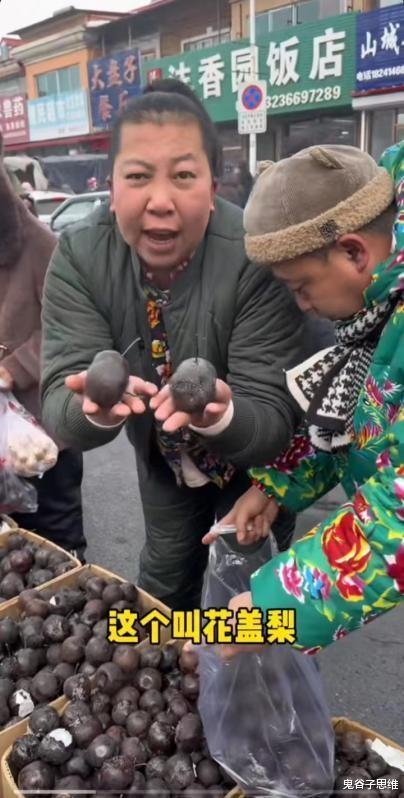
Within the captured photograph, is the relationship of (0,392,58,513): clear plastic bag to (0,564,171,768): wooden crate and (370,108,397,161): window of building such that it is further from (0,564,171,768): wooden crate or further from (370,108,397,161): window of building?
(370,108,397,161): window of building

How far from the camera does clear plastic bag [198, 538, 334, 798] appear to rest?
145cm

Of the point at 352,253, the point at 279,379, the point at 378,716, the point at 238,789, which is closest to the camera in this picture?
the point at 352,253

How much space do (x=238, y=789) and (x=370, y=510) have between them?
730 millimetres

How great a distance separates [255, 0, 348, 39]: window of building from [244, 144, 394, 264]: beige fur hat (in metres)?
14.2

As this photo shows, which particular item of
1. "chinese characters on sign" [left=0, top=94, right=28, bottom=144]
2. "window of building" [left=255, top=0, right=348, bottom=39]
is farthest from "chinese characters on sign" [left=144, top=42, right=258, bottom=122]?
"chinese characters on sign" [left=0, top=94, right=28, bottom=144]

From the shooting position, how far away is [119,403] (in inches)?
54.2

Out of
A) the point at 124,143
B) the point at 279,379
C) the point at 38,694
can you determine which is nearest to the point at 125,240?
the point at 124,143

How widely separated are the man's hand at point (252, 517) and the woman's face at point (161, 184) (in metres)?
0.69

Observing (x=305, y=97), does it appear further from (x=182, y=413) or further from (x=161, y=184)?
(x=182, y=413)

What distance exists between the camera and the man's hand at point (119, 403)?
1372mm

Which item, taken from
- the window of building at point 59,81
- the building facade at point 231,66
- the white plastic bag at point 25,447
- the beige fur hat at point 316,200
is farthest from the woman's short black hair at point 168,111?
the window of building at point 59,81

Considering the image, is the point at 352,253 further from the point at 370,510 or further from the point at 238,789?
the point at 238,789

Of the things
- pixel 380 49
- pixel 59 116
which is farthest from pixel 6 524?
pixel 59 116

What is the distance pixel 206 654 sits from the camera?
1618 mm
